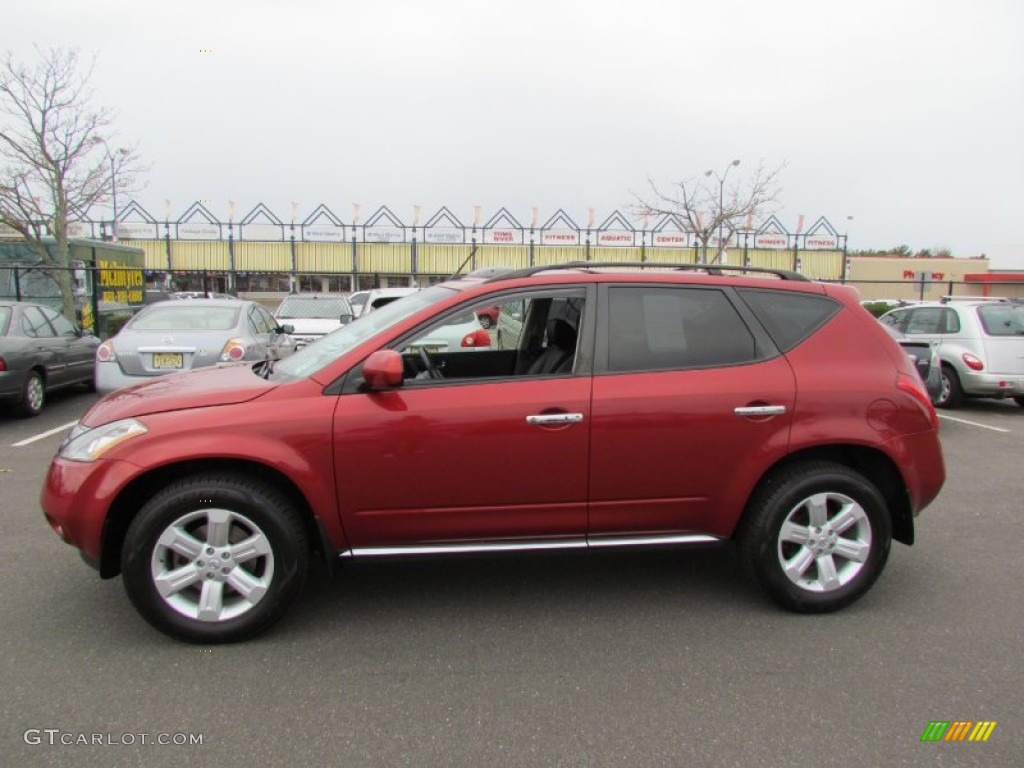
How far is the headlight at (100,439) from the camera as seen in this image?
3064mm

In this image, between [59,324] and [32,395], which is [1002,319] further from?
[59,324]

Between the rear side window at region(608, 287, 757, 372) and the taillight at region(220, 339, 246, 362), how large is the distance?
5.56m

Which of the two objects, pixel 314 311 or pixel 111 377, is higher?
pixel 314 311

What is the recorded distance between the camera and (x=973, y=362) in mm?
9773

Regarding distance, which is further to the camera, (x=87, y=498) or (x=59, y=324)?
(x=59, y=324)

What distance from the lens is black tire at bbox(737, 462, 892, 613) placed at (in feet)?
11.2

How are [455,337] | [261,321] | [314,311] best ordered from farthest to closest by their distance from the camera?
[314,311] < [261,321] < [455,337]

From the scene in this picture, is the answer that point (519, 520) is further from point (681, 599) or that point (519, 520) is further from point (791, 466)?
point (791, 466)

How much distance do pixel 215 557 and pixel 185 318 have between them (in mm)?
A: 6051

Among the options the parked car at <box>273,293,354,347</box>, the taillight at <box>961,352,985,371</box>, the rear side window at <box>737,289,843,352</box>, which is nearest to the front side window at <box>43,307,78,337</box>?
the parked car at <box>273,293,354,347</box>

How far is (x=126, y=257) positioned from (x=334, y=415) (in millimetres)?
22390

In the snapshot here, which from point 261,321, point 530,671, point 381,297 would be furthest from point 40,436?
point 530,671

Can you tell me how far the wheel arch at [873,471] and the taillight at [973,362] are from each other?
24.7ft

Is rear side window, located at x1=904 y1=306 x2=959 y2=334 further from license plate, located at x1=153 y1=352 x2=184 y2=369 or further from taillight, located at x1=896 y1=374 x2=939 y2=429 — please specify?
license plate, located at x1=153 y1=352 x2=184 y2=369
